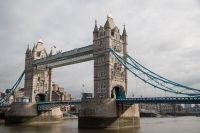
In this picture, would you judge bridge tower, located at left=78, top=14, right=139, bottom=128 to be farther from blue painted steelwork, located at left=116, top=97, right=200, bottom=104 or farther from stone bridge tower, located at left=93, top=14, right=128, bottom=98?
blue painted steelwork, located at left=116, top=97, right=200, bottom=104

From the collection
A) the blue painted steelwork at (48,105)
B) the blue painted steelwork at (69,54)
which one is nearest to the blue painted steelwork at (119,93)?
the blue painted steelwork at (69,54)

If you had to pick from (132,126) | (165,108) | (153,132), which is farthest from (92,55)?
(165,108)

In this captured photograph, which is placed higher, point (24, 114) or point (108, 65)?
point (108, 65)

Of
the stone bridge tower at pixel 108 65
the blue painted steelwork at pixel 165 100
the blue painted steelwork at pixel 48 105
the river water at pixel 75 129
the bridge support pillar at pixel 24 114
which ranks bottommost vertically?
the river water at pixel 75 129

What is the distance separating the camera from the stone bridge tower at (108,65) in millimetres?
47531

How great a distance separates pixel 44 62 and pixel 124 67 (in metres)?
24.2

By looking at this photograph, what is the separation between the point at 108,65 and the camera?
4744 centimetres

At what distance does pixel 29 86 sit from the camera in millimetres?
67375

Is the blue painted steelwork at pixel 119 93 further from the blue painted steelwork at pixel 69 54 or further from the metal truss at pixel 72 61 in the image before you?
the blue painted steelwork at pixel 69 54

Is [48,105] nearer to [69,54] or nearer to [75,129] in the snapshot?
[69,54]

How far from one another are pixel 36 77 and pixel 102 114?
103ft

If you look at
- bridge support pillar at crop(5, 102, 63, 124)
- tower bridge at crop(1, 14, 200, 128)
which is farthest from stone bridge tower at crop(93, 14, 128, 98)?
bridge support pillar at crop(5, 102, 63, 124)

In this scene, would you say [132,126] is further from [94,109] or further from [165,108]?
[165,108]

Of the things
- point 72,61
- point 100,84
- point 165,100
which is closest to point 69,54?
point 72,61
